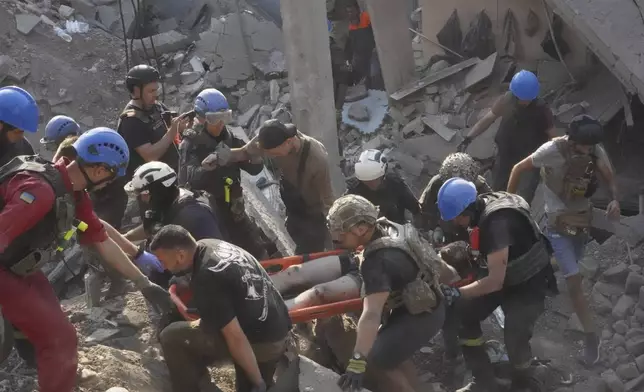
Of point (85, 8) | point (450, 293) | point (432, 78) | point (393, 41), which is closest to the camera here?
point (450, 293)

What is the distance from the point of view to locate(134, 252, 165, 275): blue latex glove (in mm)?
4578

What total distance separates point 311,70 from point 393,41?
288 centimetres

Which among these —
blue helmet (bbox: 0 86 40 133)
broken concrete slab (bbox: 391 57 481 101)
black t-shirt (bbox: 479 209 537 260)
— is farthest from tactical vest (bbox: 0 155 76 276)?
broken concrete slab (bbox: 391 57 481 101)

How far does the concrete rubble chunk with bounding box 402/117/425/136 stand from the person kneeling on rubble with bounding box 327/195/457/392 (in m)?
4.84

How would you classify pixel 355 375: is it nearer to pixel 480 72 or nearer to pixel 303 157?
pixel 303 157

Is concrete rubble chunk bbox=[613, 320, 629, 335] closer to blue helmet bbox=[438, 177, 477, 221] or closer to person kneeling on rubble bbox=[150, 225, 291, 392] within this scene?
blue helmet bbox=[438, 177, 477, 221]

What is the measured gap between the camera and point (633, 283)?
5.77 meters

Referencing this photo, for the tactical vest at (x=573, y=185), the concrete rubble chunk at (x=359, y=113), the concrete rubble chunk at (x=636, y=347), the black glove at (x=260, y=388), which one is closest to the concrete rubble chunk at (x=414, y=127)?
the concrete rubble chunk at (x=359, y=113)

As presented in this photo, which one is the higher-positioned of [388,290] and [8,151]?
[8,151]

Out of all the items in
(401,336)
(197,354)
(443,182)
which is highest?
(443,182)

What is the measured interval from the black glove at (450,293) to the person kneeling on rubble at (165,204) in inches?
57.3

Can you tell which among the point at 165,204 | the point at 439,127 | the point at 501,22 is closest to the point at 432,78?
the point at 439,127

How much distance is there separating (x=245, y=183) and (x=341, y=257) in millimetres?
2495

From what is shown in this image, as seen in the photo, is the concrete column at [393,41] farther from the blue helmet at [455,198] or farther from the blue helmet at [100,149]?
the blue helmet at [100,149]
